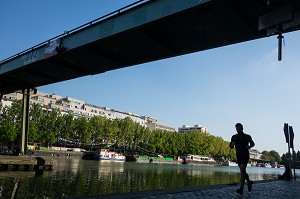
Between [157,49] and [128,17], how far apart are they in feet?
11.4

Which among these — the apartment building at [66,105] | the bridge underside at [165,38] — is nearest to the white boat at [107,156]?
the apartment building at [66,105]

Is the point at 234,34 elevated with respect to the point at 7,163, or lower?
elevated

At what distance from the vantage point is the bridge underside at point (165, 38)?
1403 cm

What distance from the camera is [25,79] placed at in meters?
30.1

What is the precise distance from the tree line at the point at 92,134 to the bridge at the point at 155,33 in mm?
54488

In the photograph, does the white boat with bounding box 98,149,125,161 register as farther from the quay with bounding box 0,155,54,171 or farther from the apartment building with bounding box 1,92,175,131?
the quay with bounding box 0,155,54,171

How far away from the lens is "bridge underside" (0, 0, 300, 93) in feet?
46.0

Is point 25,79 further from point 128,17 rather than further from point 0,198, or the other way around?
point 0,198

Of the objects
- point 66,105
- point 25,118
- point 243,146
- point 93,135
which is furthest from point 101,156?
point 243,146

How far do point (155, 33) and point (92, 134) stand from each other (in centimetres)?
8394

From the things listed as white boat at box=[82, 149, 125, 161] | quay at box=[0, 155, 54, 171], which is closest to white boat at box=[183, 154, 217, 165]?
white boat at box=[82, 149, 125, 161]

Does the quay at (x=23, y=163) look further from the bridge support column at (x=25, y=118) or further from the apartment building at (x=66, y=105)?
the apartment building at (x=66, y=105)

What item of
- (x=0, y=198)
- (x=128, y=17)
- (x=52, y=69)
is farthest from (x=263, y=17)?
(x=52, y=69)

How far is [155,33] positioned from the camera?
57.4ft
